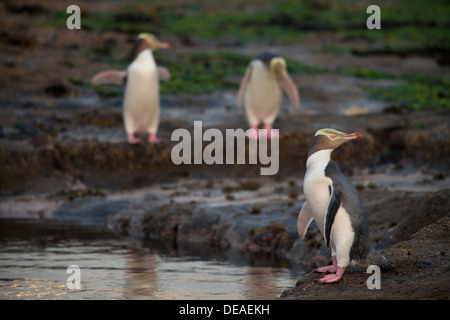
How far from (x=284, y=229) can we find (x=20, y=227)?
3.18 m

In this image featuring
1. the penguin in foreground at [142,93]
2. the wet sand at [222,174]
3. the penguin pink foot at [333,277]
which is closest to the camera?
the penguin pink foot at [333,277]

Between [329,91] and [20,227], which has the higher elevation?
[329,91]

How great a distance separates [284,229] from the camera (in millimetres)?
9578

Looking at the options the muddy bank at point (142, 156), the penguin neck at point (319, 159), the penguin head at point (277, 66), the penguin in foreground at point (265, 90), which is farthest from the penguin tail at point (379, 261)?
the penguin head at point (277, 66)

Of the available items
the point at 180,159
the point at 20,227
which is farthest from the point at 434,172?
the point at 20,227

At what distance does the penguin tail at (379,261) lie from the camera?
6.09m

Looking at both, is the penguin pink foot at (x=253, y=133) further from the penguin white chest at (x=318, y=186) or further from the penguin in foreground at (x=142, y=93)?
the penguin white chest at (x=318, y=186)

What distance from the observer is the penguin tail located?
609 cm

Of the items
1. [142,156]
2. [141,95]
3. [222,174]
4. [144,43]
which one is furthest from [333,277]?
[144,43]

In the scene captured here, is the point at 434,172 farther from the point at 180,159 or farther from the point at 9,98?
the point at 9,98

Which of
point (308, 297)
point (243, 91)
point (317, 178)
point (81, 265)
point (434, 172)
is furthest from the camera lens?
point (243, 91)

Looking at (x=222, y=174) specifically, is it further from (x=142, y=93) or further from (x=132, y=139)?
(x=142, y=93)

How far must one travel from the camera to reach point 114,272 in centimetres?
804

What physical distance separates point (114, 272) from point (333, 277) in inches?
104
